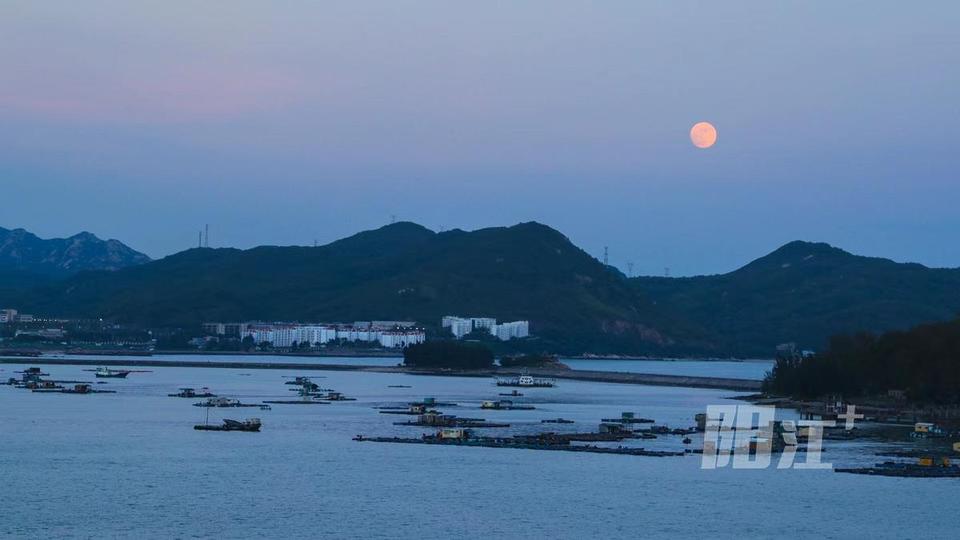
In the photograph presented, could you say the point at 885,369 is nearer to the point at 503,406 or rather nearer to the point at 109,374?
the point at 503,406

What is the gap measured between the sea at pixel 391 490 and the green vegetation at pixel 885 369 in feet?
81.1

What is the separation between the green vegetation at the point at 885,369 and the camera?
9106 centimetres

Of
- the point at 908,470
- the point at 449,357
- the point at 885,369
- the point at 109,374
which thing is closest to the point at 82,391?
the point at 109,374

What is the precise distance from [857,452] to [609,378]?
90.4 m

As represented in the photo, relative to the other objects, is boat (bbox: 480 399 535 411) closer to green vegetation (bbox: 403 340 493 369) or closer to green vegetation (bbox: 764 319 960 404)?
green vegetation (bbox: 764 319 960 404)

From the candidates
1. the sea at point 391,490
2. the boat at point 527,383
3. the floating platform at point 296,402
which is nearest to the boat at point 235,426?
the sea at point 391,490

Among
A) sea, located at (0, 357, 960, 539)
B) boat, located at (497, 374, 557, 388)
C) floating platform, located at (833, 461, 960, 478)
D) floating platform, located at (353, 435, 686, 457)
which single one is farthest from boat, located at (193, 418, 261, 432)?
boat, located at (497, 374, 557, 388)

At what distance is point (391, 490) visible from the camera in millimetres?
50438

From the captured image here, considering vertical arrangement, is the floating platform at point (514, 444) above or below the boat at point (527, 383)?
below

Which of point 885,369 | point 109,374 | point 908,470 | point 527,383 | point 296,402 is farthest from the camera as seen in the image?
point 527,383

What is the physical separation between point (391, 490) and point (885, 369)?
6160 centimetres

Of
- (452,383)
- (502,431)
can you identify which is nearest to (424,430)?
(502,431)

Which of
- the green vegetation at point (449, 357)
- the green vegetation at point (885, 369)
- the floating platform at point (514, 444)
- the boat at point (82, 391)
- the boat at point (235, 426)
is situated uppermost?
the green vegetation at point (885, 369)

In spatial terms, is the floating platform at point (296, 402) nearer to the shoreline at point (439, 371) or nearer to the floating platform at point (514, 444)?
the floating platform at point (514, 444)
